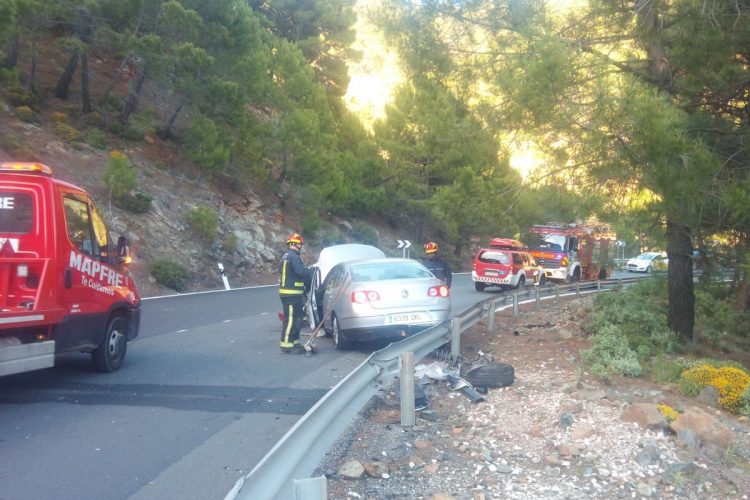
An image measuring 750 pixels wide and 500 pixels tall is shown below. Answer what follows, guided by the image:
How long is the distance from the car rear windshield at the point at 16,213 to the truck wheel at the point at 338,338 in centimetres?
498

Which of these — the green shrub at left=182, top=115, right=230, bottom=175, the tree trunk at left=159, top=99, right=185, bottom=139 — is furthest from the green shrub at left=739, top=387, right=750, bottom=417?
the tree trunk at left=159, top=99, right=185, bottom=139

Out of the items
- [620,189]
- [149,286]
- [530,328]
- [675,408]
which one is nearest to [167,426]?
[675,408]

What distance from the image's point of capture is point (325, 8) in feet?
144

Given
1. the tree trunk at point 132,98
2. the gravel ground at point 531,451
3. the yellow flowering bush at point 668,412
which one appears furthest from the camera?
the tree trunk at point 132,98

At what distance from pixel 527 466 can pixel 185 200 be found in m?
25.3

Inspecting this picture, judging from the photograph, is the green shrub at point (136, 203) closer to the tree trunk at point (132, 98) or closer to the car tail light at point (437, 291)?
the tree trunk at point (132, 98)

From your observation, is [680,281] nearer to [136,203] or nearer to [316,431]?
[316,431]

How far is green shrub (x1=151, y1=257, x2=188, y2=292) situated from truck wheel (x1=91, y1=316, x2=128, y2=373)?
13835mm

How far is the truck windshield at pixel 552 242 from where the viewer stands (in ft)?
102

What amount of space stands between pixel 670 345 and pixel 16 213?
10534 millimetres

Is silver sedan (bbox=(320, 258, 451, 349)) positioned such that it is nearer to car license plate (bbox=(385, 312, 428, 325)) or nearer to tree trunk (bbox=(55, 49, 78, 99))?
car license plate (bbox=(385, 312, 428, 325))

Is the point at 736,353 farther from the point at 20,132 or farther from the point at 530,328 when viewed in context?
the point at 20,132

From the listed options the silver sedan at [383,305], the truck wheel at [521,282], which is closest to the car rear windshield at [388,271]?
the silver sedan at [383,305]

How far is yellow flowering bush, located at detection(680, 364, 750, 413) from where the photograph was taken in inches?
334
